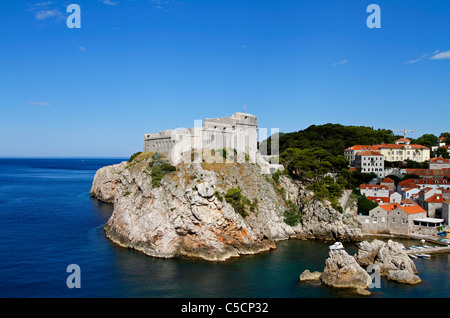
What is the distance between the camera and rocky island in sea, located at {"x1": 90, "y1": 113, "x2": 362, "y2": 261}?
3256 cm

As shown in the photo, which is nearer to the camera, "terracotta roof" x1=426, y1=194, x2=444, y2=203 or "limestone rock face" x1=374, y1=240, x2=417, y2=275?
"limestone rock face" x1=374, y1=240, x2=417, y2=275

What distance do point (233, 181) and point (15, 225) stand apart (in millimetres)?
28618

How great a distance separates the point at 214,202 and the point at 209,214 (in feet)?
4.23

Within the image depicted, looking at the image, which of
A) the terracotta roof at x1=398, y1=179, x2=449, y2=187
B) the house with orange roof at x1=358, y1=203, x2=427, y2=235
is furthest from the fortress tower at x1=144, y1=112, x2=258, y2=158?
the terracotta roof at x1=398, y1=179, x2=449, y2=187

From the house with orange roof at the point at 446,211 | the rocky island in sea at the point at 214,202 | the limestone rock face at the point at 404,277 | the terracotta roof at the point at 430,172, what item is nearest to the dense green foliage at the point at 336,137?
the terracotta roof at the point at 430,172

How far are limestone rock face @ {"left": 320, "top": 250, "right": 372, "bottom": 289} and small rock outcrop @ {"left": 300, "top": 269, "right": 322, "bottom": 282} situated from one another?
0.48 metres

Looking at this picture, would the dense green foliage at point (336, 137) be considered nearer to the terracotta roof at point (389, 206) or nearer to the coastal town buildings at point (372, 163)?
the coastal town buildings at point (372, 163)

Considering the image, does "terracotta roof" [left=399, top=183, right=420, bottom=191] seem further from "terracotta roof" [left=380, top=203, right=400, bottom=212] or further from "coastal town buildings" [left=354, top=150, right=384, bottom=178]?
"coastal town buildings" [left=354, top=150, right=384, bottom=178]

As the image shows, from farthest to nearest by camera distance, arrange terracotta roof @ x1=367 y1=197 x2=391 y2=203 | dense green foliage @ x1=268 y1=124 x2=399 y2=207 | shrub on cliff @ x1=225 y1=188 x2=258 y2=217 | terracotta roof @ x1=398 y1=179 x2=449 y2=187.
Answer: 1. terracotta roof @ x1=398 y1=179 x2=449 y2=187
2. terracotta roof @ x1=367 y1=197 x2=391 y2=203
3. dense green foliage @ x1=268 y1=124 x2=399 y2=207
4. shrub on cliff @ x1=225 y1=188 x2=258 y2=217

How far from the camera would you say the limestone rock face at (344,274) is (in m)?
25.4

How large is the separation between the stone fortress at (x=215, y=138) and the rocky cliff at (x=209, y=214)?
2.94 m
